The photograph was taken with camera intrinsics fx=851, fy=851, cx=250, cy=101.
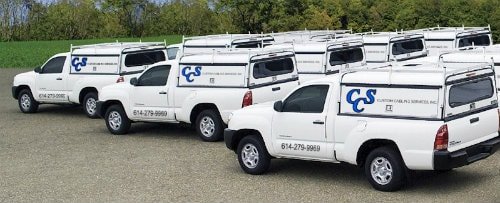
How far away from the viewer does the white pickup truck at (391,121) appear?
11242 mm

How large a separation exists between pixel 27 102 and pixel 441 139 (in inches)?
581

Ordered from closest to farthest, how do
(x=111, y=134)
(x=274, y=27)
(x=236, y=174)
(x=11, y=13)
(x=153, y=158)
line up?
(x=236, y=174), (x=153, y=158), (x=111, y=134), (x=274, y=27), (x=11, y=13)

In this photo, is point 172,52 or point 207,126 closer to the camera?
point 207,126

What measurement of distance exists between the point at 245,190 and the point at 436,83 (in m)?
3.22

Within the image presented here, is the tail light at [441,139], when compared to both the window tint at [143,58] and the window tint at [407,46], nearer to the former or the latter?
the window tint at [407,46]

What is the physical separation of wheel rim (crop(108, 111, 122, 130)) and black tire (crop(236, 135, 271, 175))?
216 inches

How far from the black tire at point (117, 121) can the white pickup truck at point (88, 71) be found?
2.24m

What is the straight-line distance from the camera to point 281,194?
12164 mm

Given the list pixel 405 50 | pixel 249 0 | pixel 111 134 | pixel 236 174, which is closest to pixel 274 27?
pixel 249 0

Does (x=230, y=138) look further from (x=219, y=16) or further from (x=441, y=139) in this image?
(x=219, y=16)

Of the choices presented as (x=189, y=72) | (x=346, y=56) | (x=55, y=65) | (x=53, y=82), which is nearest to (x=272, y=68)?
(x=189, y=72)

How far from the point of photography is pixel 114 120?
18594 mm

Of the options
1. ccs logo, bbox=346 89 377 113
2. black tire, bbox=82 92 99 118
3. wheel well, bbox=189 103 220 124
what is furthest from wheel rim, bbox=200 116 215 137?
black tire, bbox=82 92 99 118

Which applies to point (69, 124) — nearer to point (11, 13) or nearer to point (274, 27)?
point (274, 27)
